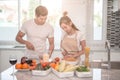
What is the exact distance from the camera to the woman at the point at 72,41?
2654mm

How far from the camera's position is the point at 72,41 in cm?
268

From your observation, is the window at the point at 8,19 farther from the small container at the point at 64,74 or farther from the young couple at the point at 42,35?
the small container at the point at 64,74

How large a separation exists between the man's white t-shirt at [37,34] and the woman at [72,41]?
228 millimetres

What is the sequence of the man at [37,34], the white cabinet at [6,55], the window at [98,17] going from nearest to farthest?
the man at [37,34]
the white cabinet at [6,55]
the window at [98,17]

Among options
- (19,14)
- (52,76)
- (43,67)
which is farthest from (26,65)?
(19,14)

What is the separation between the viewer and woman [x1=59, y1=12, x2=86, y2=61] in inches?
104

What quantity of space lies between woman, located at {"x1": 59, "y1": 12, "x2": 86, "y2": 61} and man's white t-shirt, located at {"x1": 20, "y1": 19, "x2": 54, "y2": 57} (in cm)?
23

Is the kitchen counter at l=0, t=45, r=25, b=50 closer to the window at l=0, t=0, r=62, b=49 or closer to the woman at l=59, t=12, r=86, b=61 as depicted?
the window at l=0, t=0, r=62, b=49

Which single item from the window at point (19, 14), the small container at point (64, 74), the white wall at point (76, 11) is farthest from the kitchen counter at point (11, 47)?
the small container at point (64, 74)

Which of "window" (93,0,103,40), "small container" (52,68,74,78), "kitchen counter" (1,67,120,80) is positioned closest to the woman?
"kitchen counter" (1,67,120,80)

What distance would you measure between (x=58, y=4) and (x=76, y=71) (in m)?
2.22

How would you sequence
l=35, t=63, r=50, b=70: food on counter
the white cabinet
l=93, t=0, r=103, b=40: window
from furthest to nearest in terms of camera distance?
1. l=93, t=0, r=103, b=40: window
2. the white cabinet
3. l=35, t=63, r=50, b=70: food on counter

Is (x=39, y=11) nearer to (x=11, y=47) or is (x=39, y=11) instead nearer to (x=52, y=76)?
(x=52, y=76)

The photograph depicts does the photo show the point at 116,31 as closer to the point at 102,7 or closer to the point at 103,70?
the point at 102,7
